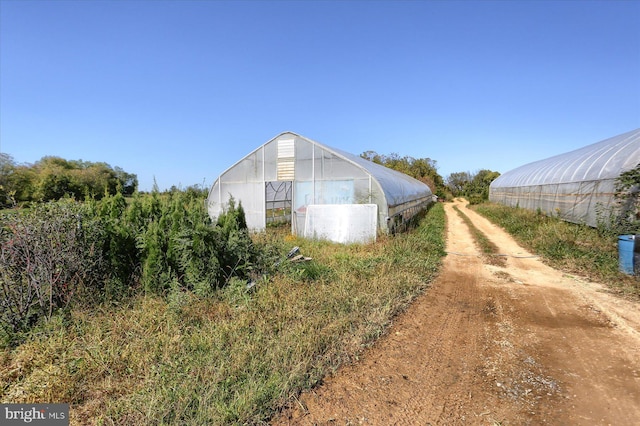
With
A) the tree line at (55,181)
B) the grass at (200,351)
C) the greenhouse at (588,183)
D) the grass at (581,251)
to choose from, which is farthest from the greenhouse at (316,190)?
the greenhouse at (588,183)

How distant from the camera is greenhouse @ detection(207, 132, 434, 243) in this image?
10344 millimetres

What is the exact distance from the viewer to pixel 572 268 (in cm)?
712

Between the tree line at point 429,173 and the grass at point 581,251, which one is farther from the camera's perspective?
the tree line at point 429,173

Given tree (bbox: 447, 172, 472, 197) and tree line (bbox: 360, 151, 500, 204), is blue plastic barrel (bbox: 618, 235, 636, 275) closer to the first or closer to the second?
tree line (bbox: 360, 151, 500, 204)

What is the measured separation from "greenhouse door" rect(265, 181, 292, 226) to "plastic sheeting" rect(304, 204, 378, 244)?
4.54m

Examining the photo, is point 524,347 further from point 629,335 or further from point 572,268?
point 572,268

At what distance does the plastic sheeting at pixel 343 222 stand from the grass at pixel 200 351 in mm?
4815

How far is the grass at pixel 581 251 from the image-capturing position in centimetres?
612

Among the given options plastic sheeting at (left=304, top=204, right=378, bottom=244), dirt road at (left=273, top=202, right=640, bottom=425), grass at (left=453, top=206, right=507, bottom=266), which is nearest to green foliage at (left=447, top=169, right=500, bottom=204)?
grass at (left=453, top=206, right=507, bottom=266)

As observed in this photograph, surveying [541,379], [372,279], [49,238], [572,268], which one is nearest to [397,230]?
[572,268]

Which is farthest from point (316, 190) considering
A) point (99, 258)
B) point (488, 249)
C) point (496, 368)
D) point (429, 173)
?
point (429, 173)

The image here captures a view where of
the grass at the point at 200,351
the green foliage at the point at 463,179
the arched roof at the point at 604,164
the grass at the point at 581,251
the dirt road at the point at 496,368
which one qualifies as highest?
the green foliage at the point at 463,179

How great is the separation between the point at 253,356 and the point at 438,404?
1.91 metres

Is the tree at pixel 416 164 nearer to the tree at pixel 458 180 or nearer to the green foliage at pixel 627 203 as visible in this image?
the tree at pixel 458 180
